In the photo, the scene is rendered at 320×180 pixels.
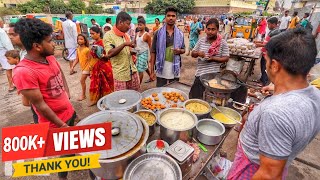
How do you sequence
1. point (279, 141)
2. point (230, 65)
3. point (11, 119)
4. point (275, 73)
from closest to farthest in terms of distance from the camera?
1. point (279, 141)
2. point (275, 73)
3. point (11, 119)
4. point (230, 65)

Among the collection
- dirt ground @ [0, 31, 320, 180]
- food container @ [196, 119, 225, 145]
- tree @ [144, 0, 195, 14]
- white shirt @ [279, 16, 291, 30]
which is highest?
tree @ [144, 0, 195, 14]

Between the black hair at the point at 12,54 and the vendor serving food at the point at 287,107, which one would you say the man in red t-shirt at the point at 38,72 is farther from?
the black hair at the point at 12,54

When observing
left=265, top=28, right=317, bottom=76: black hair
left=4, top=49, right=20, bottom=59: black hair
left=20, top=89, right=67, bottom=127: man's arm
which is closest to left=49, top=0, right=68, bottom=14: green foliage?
left=4, top=49, right=20, bottom=59: black hair

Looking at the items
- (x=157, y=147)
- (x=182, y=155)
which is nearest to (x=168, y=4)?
(x=157, y=147)

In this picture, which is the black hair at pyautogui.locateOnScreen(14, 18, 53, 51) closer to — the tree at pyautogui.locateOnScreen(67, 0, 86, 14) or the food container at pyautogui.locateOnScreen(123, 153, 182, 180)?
the food container at pyautogui.locateOnScreen(123, 153, 182, 180)

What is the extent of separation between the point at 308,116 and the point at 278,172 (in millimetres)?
366

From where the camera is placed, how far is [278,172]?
98cm

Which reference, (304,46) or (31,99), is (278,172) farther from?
(31,99)

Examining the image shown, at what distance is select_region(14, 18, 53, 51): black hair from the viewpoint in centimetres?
163

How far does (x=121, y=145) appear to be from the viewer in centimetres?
134

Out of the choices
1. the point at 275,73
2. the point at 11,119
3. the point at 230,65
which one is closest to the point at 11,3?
the point at 11,119

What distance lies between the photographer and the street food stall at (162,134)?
4.32 ft

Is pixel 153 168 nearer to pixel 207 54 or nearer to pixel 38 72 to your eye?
pixel 38 72

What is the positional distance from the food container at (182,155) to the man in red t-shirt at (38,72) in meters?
1.30
